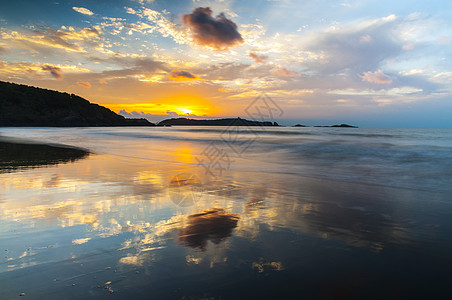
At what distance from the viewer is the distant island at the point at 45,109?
94875mm

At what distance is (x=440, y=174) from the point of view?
10125 millimetres

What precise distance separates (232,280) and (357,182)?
687 cm

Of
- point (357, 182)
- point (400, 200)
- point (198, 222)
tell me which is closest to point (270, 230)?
point (198, 222)

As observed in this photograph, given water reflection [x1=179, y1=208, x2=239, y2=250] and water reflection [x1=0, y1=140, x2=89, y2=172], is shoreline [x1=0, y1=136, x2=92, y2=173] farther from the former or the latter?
water reflection [x1=179, y1=208, x2=239, y2=250]

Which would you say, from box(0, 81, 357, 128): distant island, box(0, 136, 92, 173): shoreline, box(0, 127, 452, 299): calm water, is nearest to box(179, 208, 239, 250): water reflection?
box(0, 127, 452, 299): calm water

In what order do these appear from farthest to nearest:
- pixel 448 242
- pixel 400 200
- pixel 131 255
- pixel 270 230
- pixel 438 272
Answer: pixel 400 200
pixel 270 230
pixel 448 242
pixel 131 255
pixel 438 272

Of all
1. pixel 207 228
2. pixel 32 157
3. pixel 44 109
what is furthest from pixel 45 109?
pixel 207 228

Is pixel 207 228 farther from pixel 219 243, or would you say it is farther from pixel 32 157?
pixel 32 157

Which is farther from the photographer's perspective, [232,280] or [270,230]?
[270,230]

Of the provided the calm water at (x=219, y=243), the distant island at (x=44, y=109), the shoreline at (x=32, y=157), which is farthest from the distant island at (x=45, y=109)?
the calm water at (x=219, y=243)

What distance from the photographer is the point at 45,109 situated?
350 feet

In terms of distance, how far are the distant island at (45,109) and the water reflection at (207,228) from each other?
380ft

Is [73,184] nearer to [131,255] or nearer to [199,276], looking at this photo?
[131,255]

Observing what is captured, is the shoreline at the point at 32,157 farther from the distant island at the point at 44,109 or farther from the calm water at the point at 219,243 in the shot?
the distant island at the point at 44,109
